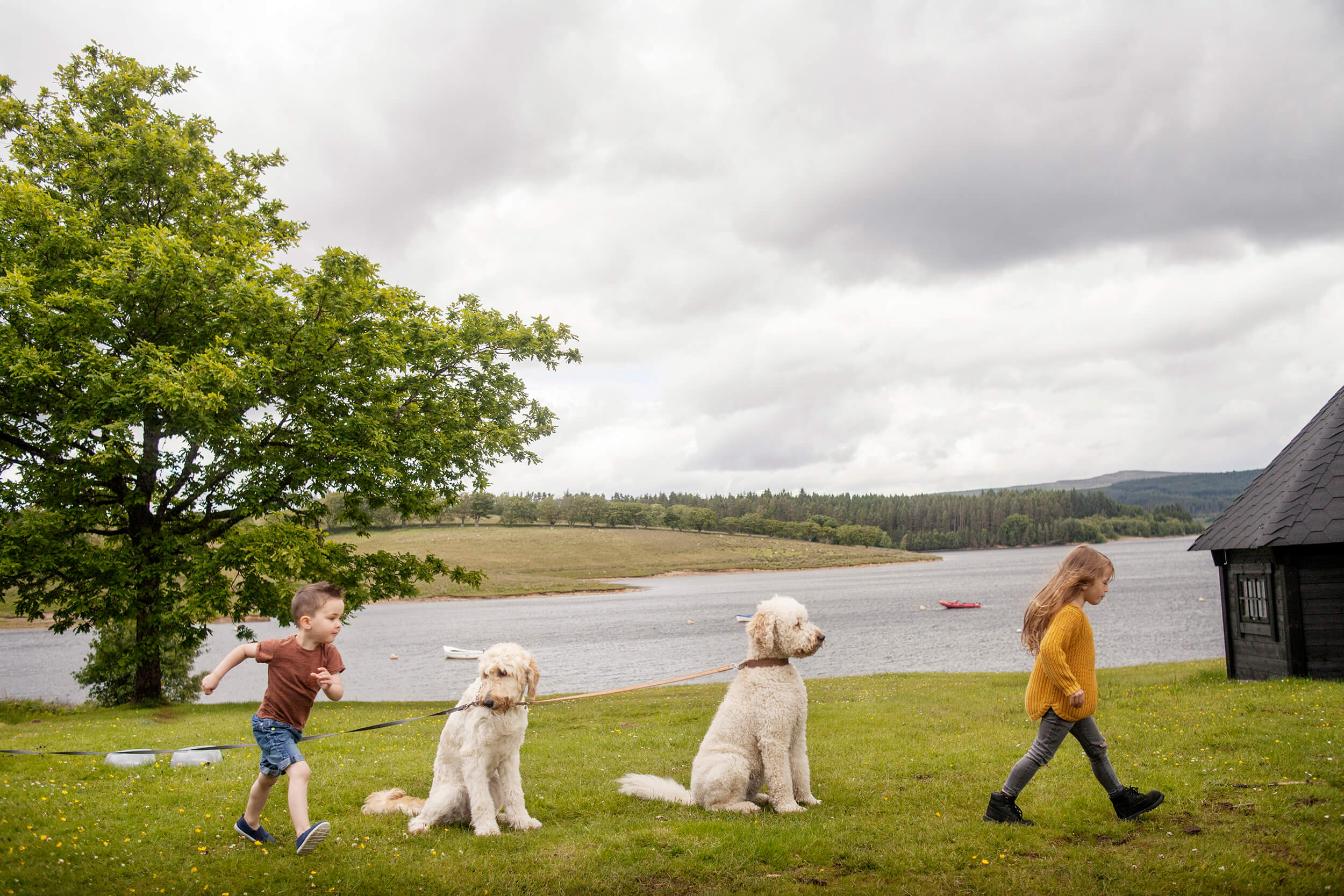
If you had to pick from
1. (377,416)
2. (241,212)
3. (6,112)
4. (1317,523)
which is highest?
(6,112)

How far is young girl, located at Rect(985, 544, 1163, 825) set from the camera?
20.4 feet

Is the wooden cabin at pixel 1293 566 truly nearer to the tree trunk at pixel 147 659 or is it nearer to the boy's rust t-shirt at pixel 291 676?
the boy's rust t-shirt at pixel 291 676

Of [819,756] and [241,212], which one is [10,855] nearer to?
[819,756]

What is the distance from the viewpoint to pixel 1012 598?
59.8 m

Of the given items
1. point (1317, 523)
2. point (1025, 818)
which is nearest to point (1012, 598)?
point (1317, 523)

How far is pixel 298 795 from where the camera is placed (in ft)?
19.4

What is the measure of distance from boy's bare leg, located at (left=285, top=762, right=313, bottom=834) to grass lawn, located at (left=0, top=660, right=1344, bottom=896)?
0.29 m

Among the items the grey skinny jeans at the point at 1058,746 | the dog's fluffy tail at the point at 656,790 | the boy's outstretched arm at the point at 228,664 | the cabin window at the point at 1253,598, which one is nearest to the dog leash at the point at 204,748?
the boy's outstretched arm at the point at 228,664

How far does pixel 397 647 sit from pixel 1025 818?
4385 cm

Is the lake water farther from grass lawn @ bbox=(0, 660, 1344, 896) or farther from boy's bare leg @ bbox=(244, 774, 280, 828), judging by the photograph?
boy's bare leg @ bbox=(244, 774, 280, 828)

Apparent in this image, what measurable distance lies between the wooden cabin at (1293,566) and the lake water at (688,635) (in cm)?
1094

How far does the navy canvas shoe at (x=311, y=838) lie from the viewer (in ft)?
19.0

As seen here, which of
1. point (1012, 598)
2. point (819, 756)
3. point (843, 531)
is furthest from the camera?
point (843, 531)

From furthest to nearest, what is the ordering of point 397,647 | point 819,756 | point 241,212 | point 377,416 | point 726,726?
1. point 397,647
2. point 241,212
3. point 377,416
4. point 819,756
5. point 726,726
